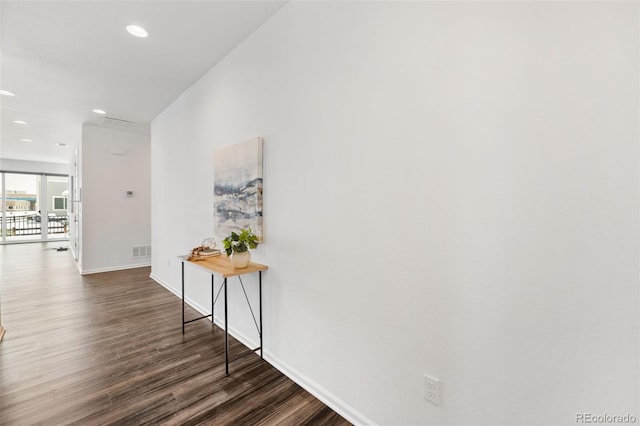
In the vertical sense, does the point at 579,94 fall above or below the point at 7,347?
above

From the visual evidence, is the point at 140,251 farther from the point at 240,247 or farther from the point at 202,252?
the point at 240,247

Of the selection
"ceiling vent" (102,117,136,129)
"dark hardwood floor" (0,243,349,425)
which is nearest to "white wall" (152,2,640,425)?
"dark hardwood floor" (0,243,349,425)

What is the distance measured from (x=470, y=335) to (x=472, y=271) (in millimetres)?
287

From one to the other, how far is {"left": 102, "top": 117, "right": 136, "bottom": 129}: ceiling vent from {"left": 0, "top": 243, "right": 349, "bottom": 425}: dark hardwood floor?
306cm

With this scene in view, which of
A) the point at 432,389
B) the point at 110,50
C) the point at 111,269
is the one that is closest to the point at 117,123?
the point at 111,269

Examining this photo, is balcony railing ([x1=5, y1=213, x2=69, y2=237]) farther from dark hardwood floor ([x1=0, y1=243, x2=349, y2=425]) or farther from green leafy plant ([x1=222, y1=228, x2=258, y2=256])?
green leafy plant ([x1=222, y1=228, x2=258, y2=256])

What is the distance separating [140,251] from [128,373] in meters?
4.54

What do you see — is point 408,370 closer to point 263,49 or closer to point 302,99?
point 302,99

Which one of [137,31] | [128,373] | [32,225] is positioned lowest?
[128,373]

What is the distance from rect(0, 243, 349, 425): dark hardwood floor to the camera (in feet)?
5.91

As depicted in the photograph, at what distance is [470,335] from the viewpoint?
1.28 meters

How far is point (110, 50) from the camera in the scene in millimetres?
2811

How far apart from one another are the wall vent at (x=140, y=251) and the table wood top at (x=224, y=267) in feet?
14.1

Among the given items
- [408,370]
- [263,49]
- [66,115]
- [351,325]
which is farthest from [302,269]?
[66,115]
